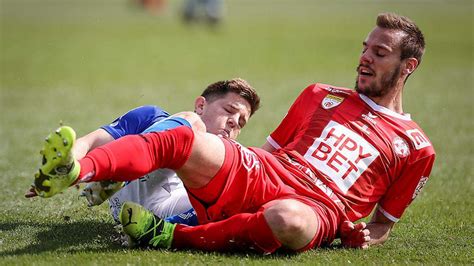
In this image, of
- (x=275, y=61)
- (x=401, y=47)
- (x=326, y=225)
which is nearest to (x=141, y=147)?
(x=326, y=225)

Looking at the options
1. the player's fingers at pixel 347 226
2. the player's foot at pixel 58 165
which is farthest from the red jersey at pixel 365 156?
the player's foot at pixel 58 165

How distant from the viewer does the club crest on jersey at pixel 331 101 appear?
5824mm

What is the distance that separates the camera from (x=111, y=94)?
14938 mm

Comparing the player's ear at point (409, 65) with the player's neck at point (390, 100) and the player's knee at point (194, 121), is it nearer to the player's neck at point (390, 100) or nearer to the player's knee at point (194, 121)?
the player's neck at point (390, 100)

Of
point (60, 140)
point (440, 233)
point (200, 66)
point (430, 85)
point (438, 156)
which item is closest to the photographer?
point (60, 140)

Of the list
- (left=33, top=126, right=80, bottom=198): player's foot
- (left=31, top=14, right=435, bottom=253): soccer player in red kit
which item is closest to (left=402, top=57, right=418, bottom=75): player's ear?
(left=31, top=14, right=435, bottom=253): soccer player in red kit

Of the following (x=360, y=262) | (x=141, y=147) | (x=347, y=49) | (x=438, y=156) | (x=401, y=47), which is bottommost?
(x=347, y=49)

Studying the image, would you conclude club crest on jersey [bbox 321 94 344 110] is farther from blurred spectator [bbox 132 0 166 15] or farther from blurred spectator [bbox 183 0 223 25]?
blurred spectator [bbox 132 0 166 15]

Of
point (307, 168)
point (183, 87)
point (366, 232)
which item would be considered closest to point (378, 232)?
point (366, 232)

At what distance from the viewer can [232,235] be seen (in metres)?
4.92

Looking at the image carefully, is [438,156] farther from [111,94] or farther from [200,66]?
[200,66]

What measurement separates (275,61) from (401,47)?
15009mm

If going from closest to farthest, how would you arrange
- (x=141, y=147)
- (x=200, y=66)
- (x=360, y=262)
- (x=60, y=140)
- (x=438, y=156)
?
(x=60, y=140) → (x=141, y=147) → (x=360, y=262) → (x=438, y=156) → (x=200, y=66)

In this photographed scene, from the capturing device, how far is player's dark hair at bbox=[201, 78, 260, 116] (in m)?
5.66
